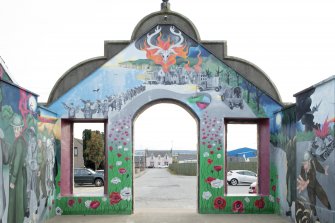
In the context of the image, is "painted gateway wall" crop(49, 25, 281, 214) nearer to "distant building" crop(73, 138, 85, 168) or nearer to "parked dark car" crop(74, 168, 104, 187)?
"parked dark car" crop(74, 168, 104, 187)

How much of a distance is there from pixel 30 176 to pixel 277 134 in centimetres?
657

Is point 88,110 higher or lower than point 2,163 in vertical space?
higher

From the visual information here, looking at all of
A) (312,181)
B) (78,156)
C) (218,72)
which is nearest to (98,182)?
(218,72)

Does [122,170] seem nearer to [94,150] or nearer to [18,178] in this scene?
[18,178]

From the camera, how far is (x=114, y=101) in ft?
38.7

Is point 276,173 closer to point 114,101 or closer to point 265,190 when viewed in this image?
point 265,190

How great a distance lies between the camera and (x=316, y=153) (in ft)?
27.0

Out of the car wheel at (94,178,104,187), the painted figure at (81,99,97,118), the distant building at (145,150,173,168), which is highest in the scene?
the painted figure at (81,99,97,118)

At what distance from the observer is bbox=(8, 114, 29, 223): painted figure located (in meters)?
8.03

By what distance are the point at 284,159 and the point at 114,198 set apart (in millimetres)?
4778

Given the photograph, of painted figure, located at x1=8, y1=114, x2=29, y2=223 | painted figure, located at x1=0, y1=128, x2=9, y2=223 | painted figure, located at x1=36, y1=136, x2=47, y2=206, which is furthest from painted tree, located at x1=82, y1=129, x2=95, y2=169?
painted figure, located at x1=0, y1=128, x2=9, y2=223

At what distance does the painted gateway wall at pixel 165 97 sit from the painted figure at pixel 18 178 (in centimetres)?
301

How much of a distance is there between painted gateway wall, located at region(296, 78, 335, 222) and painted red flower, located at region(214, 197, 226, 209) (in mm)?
2564

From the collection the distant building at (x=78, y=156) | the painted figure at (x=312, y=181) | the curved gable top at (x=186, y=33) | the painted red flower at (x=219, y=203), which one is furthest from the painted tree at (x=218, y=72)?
the distant building at (x=78, y=156)
